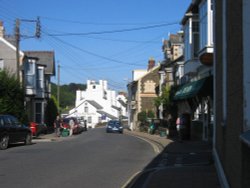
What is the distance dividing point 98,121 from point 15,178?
109 meters

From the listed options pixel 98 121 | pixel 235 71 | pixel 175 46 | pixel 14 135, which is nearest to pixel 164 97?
pixel 175 46

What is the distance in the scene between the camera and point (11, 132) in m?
24.5

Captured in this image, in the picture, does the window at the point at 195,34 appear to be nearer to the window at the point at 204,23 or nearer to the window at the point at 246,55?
the window at the point at 204,23

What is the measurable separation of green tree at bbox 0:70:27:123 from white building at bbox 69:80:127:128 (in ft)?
238

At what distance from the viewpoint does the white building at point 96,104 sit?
121125 millimetres

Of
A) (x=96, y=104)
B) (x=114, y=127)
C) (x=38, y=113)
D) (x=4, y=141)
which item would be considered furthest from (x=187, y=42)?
(x=96, y=104)

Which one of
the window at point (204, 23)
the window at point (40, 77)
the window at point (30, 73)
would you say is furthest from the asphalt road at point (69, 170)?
the window at point (40, 77)

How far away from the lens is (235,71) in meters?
7.72

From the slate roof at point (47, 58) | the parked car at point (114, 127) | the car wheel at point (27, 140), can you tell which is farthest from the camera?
the slate roof at point (47, 58)

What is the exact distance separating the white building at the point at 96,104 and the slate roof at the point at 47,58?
47.1m

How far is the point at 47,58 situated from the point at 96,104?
68218 millimetres

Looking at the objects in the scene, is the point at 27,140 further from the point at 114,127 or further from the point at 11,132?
the point at 114,127

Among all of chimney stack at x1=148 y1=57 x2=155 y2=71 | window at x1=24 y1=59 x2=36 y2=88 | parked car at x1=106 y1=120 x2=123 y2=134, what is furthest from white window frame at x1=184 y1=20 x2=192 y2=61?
chimney stack at x1=148 y1=57 x2=155 y2=71

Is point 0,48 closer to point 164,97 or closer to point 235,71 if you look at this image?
point 164,97
